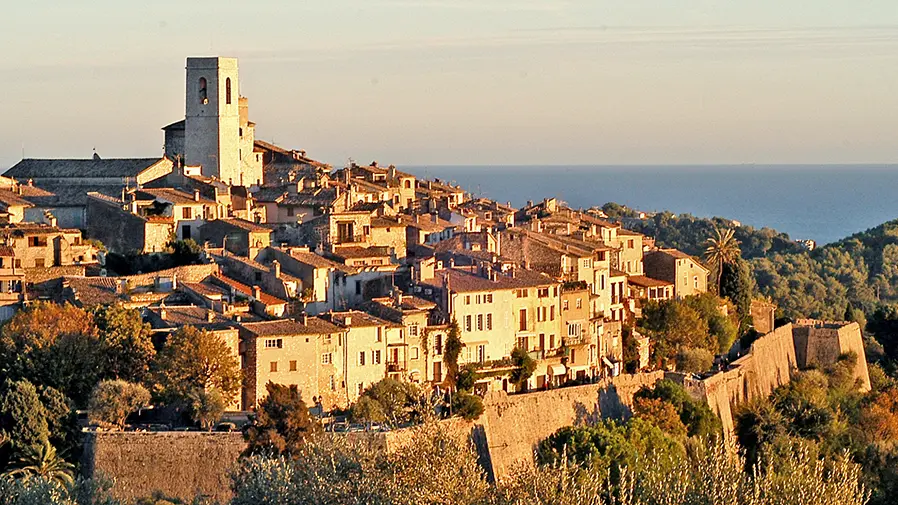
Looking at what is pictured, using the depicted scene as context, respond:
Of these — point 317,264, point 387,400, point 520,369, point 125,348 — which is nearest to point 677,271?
point 520,369

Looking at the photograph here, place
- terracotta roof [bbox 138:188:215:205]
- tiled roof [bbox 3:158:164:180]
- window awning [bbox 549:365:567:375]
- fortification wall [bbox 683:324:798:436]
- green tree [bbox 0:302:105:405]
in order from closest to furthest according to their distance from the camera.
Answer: green tree [bbox 0:302:105:405] → window awning [bbox 549:365:567:375] → fortification wall [bbox 683:324:798:436] → terracotta roof [bbox 138:188:215:205] → tiled roof [bbox 3:158:164:180]

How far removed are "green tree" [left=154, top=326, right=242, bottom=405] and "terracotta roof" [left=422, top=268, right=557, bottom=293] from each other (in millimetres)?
6644

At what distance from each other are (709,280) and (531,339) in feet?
39.0

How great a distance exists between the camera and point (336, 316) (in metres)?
36.2

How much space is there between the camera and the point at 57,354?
34.1 metres

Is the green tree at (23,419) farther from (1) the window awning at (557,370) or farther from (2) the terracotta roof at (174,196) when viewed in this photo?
(1) the window awning at (557,370)

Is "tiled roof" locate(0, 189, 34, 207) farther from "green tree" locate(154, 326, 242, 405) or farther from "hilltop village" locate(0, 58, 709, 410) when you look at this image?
"green tree" locate(154, 326, 242, 405)

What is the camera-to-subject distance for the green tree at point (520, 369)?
3884cm

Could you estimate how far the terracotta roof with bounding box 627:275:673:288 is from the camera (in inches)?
1848

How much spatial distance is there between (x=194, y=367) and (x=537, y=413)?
24.2 feet

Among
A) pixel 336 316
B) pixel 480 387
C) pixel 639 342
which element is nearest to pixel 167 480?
pixel 336 316

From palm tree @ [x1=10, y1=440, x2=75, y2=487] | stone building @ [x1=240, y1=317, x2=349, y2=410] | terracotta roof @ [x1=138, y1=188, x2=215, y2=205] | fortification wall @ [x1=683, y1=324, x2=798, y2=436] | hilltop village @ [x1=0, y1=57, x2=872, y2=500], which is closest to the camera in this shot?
palm tree @ [x1=10, y1=440, x2=75, y2=487]

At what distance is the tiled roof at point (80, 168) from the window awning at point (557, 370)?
13564 millimetres

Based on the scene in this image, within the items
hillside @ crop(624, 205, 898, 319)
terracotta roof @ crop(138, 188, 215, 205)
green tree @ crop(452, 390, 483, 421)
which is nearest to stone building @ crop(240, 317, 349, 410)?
green tree @ crop(452, 390, 483, 421)
